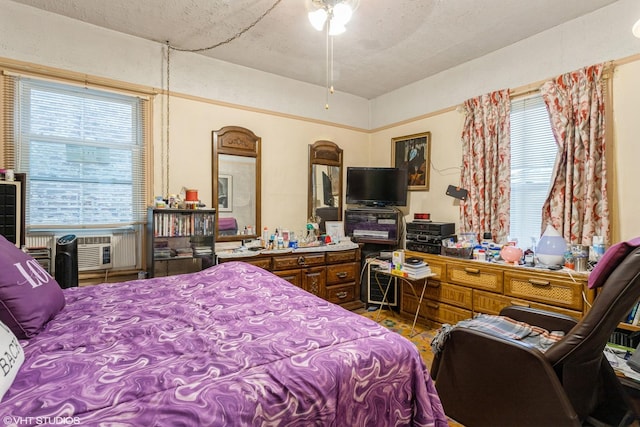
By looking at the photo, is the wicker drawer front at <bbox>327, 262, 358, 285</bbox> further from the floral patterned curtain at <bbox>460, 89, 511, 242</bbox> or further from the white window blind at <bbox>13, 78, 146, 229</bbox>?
the white window blind at <bbox>13, 78, 146, 229</bbox>

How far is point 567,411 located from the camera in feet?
4.43

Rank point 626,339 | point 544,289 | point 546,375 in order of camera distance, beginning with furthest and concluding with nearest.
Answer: point 544,289
point 626,339
point 546,375

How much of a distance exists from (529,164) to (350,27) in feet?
6.80

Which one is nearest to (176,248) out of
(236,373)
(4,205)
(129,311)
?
(4,205)

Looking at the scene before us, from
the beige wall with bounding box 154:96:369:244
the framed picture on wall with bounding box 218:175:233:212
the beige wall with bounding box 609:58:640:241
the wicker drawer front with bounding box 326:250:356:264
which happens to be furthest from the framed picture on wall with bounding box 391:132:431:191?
the framed picture on wall with bounding box 218:175:233:212

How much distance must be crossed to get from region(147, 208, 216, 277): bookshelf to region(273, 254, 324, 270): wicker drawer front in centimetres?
66

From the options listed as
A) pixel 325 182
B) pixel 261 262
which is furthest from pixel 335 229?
pixel 261 262

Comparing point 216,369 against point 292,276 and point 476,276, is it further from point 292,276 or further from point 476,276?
point 476,276

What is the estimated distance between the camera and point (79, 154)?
2.76 m

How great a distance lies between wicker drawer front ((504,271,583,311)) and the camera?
2.35m

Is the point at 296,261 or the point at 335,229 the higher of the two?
the point at 335,229

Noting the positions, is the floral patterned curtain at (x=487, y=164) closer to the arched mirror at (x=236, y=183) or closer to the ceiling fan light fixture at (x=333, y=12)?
the ceiling fan light fixture at (x=333, y=12)

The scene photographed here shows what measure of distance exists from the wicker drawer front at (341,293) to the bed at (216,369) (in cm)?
209

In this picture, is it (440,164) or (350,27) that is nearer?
(350,27)
